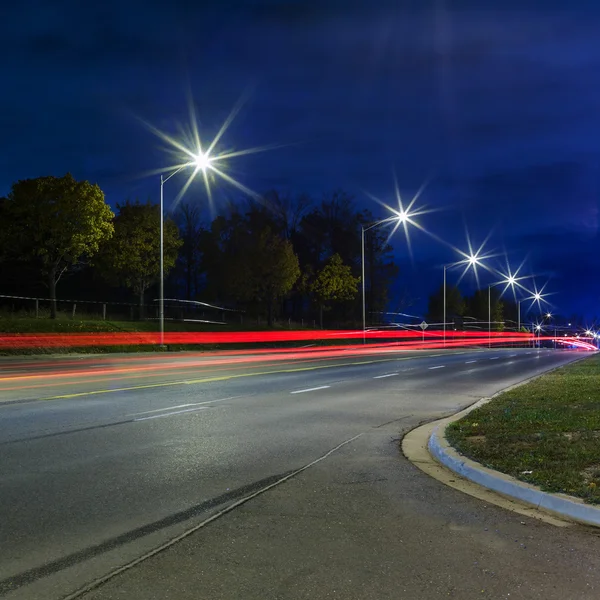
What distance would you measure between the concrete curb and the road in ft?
1.07

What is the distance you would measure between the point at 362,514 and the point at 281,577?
1.61 meters

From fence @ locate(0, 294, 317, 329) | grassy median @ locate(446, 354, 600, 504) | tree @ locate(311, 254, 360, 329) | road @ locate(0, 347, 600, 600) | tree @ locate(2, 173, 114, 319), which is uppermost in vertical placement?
tree @ locate(2, 173, 114, 319)

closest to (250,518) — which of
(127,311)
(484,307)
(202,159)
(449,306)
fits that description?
(202,159)

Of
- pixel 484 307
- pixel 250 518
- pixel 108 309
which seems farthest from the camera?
pixel 484 307

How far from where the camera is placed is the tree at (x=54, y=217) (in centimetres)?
3697

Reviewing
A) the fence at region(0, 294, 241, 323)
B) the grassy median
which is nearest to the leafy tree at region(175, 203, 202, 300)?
the fence at region(0, 294, 241, 323)

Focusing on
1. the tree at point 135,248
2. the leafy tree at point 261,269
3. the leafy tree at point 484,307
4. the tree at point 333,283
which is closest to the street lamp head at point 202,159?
the tree at point 135,248

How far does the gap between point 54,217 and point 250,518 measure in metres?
35.3

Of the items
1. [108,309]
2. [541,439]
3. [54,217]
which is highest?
[54,217]

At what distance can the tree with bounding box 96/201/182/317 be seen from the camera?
144ft

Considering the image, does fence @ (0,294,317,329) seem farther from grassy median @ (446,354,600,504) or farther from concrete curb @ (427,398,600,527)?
concrete curb @ (427,398,600,527)

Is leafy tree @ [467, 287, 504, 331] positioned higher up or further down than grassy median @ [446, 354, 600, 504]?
higher up

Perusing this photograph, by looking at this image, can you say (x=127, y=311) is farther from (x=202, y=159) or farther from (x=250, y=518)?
(x=250, y=518)

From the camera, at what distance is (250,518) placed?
544 cm
